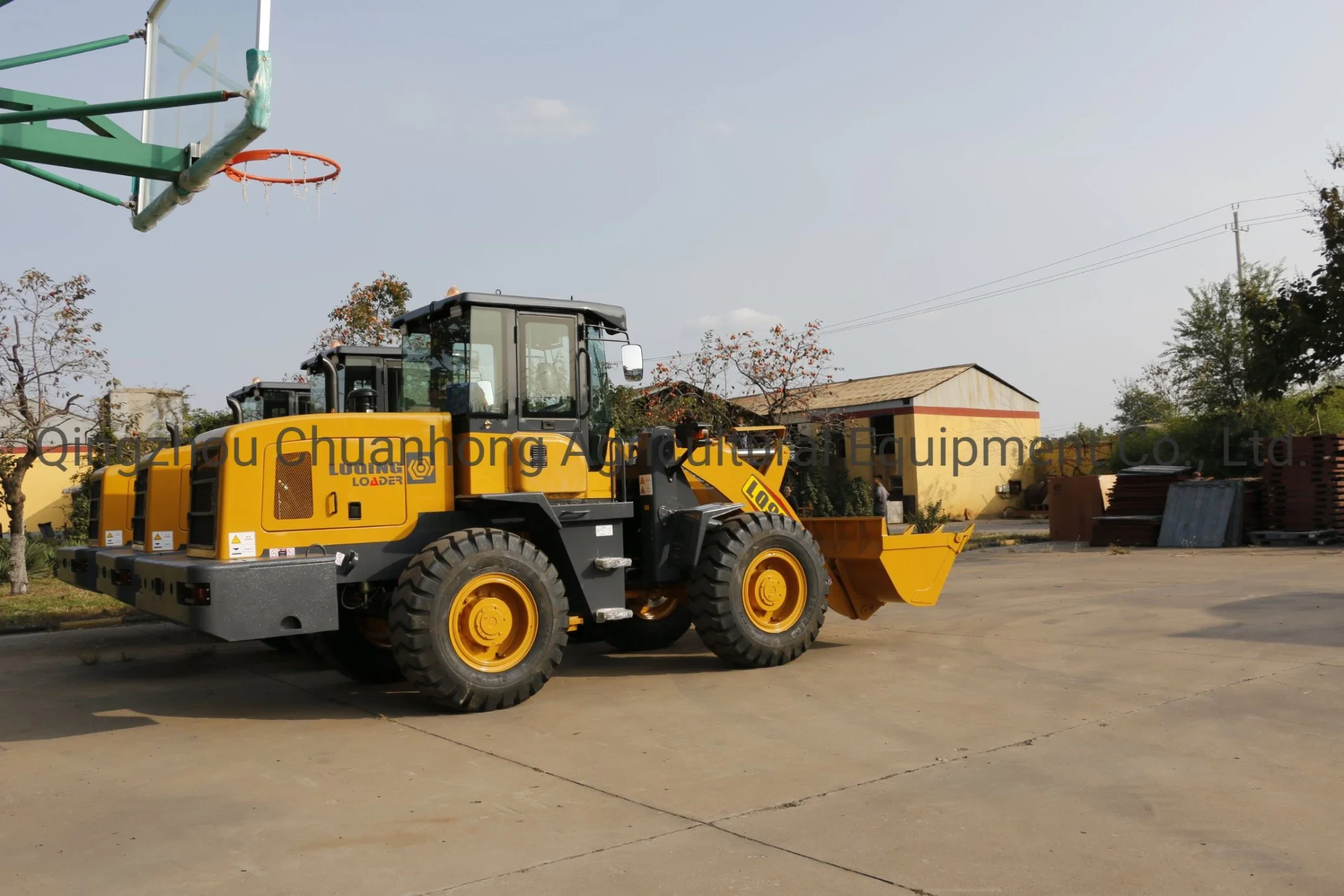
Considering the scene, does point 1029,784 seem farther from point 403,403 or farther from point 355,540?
point 403,403

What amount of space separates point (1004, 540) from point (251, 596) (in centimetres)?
2093

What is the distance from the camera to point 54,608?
14.5m

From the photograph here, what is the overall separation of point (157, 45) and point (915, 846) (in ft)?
33.4

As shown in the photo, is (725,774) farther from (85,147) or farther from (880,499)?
(880,499)

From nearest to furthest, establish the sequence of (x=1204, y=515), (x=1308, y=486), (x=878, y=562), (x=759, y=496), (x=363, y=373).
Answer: (x=878, y=562) → (x=759, y=496) → (x=363, y=373) → (x=1308, y=486) → (x=1204, y=515)

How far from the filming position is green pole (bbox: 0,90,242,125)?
7.90 m

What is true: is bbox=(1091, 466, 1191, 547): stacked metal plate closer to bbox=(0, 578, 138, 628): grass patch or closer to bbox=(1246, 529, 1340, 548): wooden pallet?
bbox=(1246, 529, 1340, 548): wooden pallet

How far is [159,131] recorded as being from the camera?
9711mm

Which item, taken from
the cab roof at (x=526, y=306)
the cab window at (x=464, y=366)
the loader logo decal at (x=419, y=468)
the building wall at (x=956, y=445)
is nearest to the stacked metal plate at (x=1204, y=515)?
the building wall at (x=956, y=445)

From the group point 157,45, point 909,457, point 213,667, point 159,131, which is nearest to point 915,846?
point 213,667

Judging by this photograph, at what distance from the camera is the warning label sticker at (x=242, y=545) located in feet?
23.8

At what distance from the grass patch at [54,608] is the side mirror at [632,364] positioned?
7345 millimetres

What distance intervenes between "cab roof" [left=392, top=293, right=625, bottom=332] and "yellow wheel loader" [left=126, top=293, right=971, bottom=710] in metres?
0.02

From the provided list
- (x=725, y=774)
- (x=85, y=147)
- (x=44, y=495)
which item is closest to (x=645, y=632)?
(x=725, y=774)
